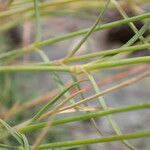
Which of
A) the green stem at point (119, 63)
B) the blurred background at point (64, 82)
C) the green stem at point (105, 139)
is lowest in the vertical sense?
the green stem at point (105, 139)

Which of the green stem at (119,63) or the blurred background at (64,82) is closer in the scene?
the green stem at (119,63)

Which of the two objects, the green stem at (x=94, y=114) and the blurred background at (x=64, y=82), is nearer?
the green stem at (x=94, y=114)

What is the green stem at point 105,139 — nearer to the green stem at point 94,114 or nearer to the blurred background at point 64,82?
the green stem at point 94,114

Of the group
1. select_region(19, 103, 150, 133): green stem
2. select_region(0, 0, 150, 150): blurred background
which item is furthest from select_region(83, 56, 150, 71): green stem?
select_region(0, 0, 150, 150): blurred background

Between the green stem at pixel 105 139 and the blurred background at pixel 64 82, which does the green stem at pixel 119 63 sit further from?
the blurred background at pixel 64 82

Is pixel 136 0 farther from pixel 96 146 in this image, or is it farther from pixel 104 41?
pixel 104 41

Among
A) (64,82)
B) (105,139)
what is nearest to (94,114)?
(105,139)

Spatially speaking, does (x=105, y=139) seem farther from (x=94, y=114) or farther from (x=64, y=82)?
(x=64, y=82)

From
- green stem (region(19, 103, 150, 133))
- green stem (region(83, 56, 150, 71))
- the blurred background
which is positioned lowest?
green stem (region(19, 103, 150, 133))

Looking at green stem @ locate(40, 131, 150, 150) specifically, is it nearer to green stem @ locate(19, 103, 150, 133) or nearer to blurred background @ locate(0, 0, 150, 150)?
green stem @ locate(19, 103, 150, 133)

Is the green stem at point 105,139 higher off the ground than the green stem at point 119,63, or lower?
lower

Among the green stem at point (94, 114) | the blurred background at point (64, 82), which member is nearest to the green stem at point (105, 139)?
the green stem at point (94, 114)
